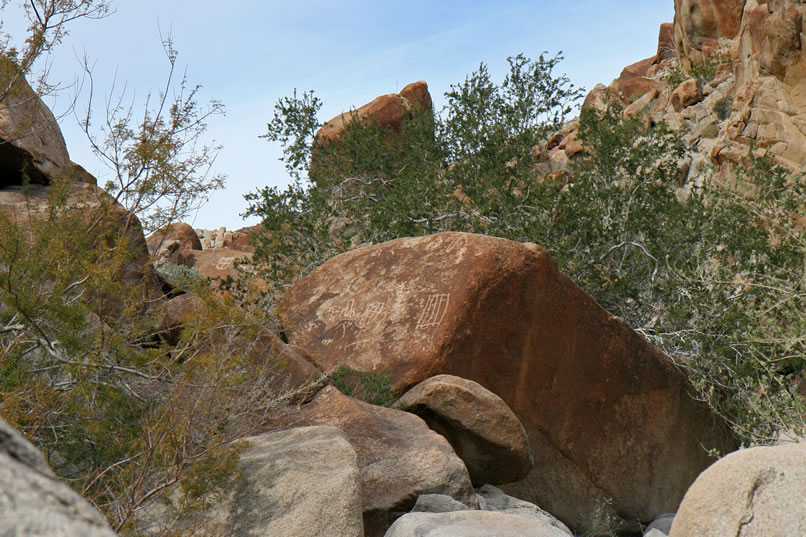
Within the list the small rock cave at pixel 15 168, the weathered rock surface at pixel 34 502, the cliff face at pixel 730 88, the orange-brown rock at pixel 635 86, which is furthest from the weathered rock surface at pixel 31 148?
the orange-brown rock at pixel 635 86

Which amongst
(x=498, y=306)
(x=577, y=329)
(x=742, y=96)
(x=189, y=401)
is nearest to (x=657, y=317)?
(x=577, y=329)

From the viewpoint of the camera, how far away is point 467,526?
4.32 meters

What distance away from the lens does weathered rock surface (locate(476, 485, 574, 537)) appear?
6.30 metres

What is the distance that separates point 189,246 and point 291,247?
11.6 metres

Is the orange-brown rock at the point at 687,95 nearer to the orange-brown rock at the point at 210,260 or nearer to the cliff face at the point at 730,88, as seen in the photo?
the cliff face at the point at 730,88

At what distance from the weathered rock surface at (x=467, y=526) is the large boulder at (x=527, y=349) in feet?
8.88

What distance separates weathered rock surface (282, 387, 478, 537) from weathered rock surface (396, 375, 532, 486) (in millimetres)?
335

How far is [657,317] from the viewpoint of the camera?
34.8ft

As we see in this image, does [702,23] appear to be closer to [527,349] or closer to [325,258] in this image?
[325,258]

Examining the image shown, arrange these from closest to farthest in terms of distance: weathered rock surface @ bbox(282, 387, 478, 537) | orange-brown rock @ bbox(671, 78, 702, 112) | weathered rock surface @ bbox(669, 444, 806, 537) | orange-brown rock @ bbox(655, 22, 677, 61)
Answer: weathered rock surface @ bbox(669, 444, 806, 537) → weathered rock surface @ bbox(282, 387, 478, 537) → orange-brown rock @ bbox(671, 78, 702, 112) → orange-brown rock @ bbox(655, 22, 677, 61)

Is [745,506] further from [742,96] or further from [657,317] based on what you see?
[742,96]

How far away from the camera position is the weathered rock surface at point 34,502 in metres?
0.91

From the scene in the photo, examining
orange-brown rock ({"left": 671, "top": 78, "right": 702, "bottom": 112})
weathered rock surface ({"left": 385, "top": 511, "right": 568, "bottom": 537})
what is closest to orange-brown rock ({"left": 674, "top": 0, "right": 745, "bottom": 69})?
orange-brown rock ({"left": 671, "top": 78, "right": 702, "bottom": 112})

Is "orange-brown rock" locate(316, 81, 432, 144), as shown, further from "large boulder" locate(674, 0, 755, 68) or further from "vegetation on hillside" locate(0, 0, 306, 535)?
"vegetation on hillside" locate(0, 0, 306, 535)
